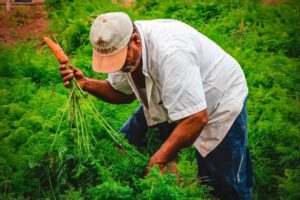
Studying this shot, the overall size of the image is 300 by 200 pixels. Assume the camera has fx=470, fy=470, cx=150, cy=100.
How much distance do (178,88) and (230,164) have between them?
111 cm

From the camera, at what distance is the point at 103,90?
4336 mm

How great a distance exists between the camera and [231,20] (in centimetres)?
826

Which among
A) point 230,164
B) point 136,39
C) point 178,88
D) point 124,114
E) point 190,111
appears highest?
point 136,39

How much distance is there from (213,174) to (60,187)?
1402 mm

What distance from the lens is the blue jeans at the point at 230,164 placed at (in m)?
4.05

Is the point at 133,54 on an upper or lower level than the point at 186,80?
upper

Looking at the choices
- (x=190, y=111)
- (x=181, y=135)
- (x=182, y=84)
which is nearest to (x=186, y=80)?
(x=182, y=84)

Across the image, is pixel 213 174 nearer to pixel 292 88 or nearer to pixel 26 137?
pixel 26 137

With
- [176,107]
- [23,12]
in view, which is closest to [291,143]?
[176,107]

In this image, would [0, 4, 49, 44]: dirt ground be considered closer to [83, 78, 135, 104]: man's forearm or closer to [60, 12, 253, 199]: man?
[83, 78, 135, 104]: man's forearm

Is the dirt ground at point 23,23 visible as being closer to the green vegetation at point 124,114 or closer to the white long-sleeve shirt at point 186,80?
the green vegetation at point 124,114

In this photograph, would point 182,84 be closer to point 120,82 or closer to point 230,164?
point 120,82

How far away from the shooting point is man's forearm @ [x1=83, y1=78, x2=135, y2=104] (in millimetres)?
4266

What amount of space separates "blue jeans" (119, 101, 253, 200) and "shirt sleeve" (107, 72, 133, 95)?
446 millimetres
